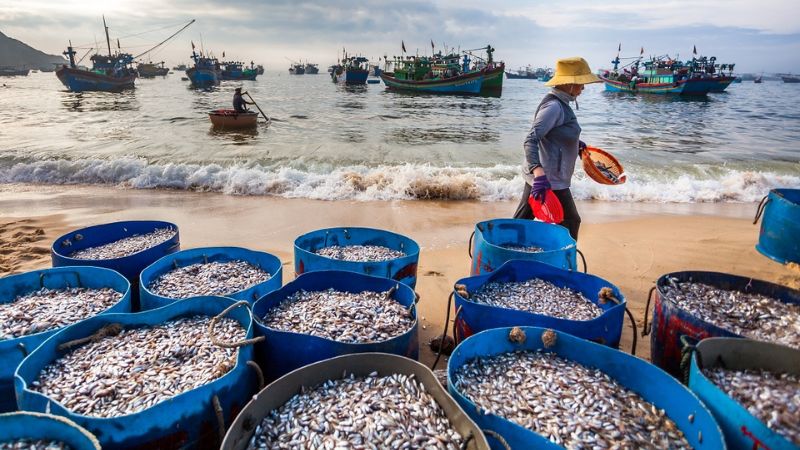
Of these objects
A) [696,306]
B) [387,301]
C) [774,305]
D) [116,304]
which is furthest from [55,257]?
[774,305]

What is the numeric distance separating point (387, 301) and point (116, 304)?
5.75 ft

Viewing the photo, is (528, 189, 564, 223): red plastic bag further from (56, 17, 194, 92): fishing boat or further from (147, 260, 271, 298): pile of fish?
(56, 17, 194, 92): fishing boat

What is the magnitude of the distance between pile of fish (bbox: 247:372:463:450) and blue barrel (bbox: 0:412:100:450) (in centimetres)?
69

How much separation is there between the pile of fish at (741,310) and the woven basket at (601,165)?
2.12 m

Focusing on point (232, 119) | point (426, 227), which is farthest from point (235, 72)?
point (426, 227)

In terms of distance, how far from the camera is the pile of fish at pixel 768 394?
1729 mm

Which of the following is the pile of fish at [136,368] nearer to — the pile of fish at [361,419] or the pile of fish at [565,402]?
the pile of fish at [361,419]

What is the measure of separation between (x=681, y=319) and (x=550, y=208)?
1.94m

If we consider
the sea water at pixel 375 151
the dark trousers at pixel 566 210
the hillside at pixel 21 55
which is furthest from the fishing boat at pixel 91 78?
the hillside at pixel 21 55

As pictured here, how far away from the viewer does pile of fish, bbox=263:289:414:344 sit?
259 centimetres

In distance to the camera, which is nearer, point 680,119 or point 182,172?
point 182,172

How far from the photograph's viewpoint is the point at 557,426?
1952 millimetres

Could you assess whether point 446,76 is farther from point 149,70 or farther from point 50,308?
point 149,70

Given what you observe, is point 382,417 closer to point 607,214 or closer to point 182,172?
point 607,214
